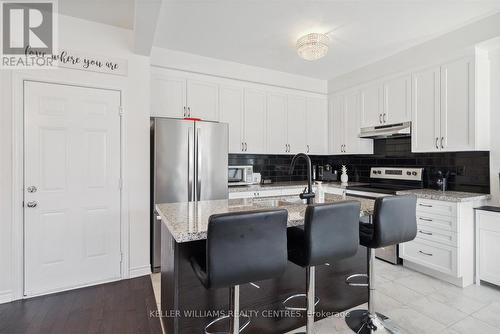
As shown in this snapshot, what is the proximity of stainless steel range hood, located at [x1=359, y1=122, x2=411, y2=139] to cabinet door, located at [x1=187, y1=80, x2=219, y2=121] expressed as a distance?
7.64ft

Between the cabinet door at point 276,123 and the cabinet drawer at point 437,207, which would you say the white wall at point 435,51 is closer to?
the cabinet door at point 276,123

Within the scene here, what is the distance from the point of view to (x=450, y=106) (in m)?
2.96

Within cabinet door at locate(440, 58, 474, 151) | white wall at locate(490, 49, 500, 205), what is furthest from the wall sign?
white wall at locate(490, 49, 500, 205)

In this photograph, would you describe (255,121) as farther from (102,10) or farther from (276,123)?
(102,10)

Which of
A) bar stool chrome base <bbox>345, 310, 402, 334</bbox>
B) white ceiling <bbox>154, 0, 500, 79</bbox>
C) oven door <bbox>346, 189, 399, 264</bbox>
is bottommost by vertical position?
bar stool chrome base <bbox>345, 310, 402, 334</bbox>

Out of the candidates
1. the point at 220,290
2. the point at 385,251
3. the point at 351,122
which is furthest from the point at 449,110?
the point at 220,290

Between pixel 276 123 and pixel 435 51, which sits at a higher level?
pixel 435 51

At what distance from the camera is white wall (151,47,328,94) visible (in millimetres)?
3395

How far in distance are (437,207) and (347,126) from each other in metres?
1.96

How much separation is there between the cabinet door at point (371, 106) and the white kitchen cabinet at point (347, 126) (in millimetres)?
97

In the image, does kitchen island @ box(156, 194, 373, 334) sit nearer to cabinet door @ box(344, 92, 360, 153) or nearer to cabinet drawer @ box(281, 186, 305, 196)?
cabinet drawer @ box(281, 186, 305, 196)

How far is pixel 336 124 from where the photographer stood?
4578 mm

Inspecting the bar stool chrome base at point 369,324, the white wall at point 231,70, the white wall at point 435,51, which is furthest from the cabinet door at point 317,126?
the bar stool chrome base at point 369,324

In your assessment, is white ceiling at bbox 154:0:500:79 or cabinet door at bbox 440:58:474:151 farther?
cabinet door at bbox 440:58:474:151
